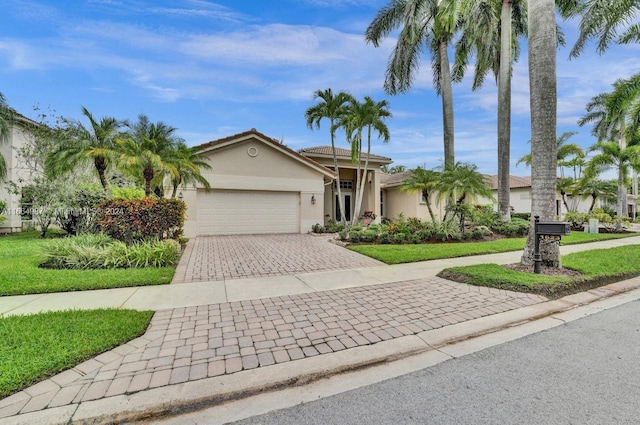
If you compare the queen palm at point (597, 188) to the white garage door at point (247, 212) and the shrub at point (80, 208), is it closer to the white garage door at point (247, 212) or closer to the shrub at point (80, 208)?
the white garage door at point (247, 212)

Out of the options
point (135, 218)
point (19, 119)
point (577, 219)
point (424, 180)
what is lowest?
point (577, 219)

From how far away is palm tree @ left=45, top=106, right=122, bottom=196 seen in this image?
10883 millimetres

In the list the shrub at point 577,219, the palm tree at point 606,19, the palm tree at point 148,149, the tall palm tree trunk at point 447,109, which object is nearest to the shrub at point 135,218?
the palm tree at point 148,149

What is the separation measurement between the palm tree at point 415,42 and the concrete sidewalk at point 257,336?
11.3 meters

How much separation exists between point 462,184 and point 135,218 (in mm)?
11954

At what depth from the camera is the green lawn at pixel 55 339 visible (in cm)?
265

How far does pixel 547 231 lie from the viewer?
5.78 metres

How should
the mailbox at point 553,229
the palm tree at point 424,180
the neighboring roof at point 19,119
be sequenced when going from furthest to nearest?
the neighboring roof at point 19,119
the palm tree at point 424,180
the mailbox at point 553,229

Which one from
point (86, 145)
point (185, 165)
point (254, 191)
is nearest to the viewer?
point (86, 145)

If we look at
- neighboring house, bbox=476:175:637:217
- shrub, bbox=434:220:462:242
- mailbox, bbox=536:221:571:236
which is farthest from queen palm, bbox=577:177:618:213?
mailbox, bbox=536:221:571:236

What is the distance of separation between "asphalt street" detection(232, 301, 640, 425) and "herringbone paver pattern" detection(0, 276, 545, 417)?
74 cm

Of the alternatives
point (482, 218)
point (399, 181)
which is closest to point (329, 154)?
point (399, 181)

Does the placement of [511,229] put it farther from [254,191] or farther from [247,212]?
[247,212]

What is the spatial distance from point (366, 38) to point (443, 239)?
1358 cm
